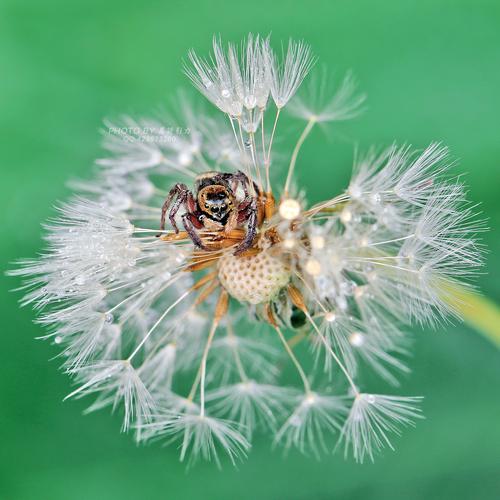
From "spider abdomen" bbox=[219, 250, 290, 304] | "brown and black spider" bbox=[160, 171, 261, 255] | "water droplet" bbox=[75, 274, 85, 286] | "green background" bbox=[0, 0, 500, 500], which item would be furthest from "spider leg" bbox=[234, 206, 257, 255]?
"green background" bbox=[0, 0, 500, 500]

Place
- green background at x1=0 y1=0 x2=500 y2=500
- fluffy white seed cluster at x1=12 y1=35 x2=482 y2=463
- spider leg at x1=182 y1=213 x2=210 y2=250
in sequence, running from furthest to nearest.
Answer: green background at x1=0 y1=0 x2=500 y2=500 < fluffy white seed cluster at x1=12 y1=35 x2=482 y2=463 < spider leg at x1=182 y1=213 x2=210 y2=250

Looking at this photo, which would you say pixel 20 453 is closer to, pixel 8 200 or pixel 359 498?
pixel 8 200

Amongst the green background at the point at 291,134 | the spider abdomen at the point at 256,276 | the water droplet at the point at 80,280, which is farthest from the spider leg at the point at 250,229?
the green background at the point at 291,134

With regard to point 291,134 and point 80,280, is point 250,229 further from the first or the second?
point 291,134

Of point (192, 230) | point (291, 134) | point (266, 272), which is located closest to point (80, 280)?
point (192, 230)

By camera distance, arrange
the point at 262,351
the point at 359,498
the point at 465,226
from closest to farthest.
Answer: the point at 465,226 → the point at 359,498 → the point at 262,351

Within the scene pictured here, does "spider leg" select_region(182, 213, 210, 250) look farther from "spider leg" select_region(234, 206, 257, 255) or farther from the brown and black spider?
"spider leg" select_region(234, 206, 257, 255)

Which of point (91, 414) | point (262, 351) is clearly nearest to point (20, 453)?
point (91, 414)
